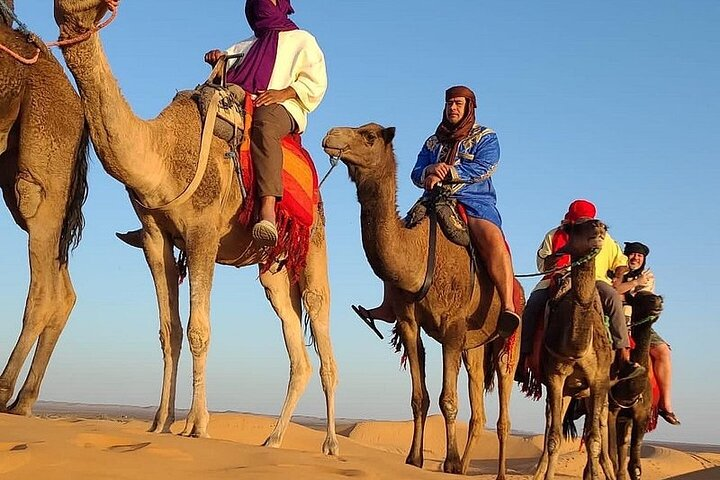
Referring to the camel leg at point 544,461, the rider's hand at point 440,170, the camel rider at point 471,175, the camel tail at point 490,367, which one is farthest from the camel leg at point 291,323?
the camel leg at point 544,461

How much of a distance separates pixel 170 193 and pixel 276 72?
182 cm

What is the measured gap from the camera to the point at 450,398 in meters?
7.29

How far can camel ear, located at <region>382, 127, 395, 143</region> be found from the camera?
720cm

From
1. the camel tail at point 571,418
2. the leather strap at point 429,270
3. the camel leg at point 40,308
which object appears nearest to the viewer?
the camel leg at point 40,308

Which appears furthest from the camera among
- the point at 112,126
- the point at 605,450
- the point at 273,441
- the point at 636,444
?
the point at 636,444

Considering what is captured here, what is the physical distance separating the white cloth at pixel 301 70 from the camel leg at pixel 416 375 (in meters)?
1.98

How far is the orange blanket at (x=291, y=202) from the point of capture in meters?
7.09

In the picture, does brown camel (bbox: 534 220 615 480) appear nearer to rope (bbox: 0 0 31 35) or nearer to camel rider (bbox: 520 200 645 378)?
camel rider (bbox: 520 200 645 378)

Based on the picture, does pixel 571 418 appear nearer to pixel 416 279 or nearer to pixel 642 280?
pixel 642 280

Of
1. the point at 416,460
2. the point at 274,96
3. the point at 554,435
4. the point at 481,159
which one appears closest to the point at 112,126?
the point at 274,96

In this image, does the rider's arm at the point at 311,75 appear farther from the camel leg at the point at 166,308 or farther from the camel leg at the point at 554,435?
the camel leg at the point at 554,435

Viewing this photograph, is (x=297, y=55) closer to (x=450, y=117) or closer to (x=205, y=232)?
(x=450, y=117)

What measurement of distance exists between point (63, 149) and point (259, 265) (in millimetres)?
2130

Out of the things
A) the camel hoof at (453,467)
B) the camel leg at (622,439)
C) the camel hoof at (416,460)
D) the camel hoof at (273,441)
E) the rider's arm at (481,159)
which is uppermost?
the rider's arm at (481,159)
